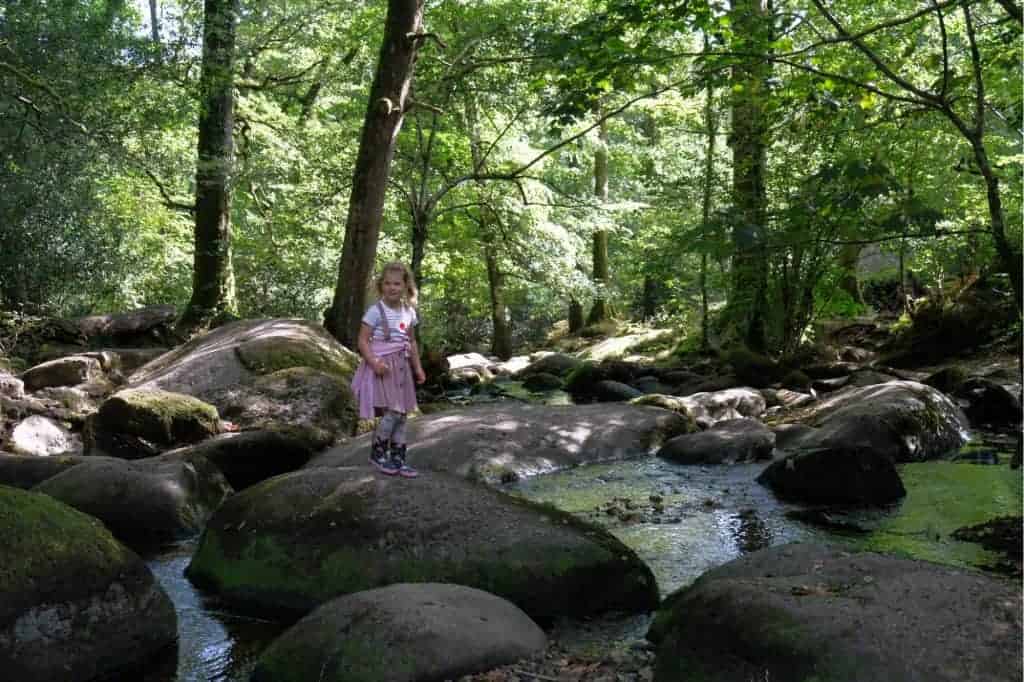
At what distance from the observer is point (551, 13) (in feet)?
54.1

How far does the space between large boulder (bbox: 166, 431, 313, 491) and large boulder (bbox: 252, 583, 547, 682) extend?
410cm

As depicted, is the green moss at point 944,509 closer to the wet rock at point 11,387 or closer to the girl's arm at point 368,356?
the girl's arm at point 368,356

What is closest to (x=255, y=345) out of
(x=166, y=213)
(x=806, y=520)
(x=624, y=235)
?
(x=806, y=520)

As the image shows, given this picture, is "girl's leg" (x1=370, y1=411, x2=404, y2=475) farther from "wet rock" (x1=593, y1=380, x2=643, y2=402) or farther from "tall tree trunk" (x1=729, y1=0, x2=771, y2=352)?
"wet rock" (x1=593, y1=380, x2=643, y2=402)

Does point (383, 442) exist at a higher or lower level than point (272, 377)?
lower

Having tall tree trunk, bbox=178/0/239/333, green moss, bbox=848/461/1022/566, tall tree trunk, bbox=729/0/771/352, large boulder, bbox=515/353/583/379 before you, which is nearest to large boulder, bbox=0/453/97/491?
tall tree trunk, bbox=729/0/771/352

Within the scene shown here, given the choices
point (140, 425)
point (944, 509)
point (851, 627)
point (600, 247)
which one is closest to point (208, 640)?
point (851, 627)

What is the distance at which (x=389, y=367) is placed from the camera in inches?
243

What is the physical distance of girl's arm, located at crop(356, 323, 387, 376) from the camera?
6.04 m

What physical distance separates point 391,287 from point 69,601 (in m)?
2.77

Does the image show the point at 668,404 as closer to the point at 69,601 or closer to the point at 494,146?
the point at 494,146

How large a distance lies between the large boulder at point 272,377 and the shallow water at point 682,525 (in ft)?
8.89

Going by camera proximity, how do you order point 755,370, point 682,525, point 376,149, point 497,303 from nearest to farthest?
point 682,525 → point 376,149 → point 755,370 → point 497,303

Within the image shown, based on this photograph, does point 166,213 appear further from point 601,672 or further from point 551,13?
point 601,672
